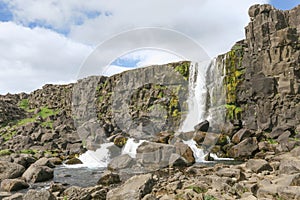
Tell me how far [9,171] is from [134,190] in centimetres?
1678

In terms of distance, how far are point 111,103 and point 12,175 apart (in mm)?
58438

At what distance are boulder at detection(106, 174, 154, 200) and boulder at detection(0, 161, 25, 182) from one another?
48.8 feet

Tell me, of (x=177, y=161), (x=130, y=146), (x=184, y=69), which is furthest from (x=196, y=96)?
(x=177, y=161)

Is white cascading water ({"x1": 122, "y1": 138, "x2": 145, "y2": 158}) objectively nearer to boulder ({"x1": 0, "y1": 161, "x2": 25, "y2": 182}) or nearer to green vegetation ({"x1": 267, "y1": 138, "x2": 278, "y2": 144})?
boulder ({"x1": 0, "y1": 161, "x2": 25, "y2": 182})

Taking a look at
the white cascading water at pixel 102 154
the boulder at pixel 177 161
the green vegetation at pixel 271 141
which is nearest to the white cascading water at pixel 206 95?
the green vegetation at pixel 271 141

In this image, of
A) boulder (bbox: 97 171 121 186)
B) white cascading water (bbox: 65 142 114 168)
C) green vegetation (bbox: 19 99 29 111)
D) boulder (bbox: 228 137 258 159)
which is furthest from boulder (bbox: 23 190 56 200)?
green vegetation (bbox: 19 99 29 111)

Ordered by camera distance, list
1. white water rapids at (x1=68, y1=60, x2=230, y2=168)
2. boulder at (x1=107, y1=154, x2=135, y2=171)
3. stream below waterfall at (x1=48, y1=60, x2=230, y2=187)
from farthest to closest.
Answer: white water rapids at (x1=68, y1=60, x2=230, y2=168) → stream below waterfall at (x1=48, y1=60, x2=230, y2=187) → boulder at (x1=107, y1=154, x2=135, y2=171)

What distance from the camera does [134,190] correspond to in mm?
13734

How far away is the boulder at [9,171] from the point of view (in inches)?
965

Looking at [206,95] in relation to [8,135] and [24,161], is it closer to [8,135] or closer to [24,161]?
[24,161]

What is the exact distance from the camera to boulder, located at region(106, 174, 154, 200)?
44.4 feet

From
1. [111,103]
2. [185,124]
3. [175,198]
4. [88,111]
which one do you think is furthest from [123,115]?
[175,198]

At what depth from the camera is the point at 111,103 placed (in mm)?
83062

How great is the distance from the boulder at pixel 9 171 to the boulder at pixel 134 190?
14.9 meters
